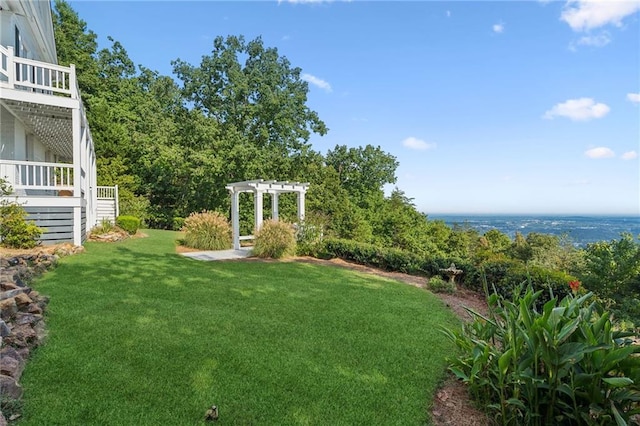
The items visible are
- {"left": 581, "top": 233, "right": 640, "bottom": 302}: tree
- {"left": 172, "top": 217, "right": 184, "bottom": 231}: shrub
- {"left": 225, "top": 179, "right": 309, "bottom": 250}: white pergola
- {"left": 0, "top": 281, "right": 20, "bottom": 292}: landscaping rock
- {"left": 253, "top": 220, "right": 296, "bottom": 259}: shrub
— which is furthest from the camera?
{"left": 172, "top": 217, "right": 184, "bottom": 231}: shrub

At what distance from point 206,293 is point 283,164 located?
49.2 feet

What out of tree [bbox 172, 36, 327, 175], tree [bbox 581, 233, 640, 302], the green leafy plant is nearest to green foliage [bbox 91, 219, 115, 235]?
the green leafy plant

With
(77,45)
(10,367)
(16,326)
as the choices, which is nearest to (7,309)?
(16,326)

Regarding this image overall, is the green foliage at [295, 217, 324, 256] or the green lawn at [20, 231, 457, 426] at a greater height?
the green foliage at [295, 217, 324, 256]

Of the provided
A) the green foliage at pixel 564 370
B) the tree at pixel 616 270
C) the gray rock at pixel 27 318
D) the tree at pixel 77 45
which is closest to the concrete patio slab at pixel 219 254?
the gray rock at pixel 27 318

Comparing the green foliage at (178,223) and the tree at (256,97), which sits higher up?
the tree at (256,97)

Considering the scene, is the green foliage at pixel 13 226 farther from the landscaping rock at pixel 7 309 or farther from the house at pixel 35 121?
the landscaping rock at pixel 7 309

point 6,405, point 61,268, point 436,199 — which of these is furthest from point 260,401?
point 436,199

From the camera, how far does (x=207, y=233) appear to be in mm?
11828

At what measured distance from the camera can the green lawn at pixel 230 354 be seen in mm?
2543

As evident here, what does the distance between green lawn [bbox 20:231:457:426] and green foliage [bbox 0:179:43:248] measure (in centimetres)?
247

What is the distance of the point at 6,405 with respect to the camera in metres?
2.28

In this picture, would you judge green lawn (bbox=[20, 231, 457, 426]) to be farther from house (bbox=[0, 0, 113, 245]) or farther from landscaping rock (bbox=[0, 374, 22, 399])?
house (bbox=[0, 0, 113, 245])

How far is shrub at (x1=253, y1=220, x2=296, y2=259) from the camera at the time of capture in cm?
1010
